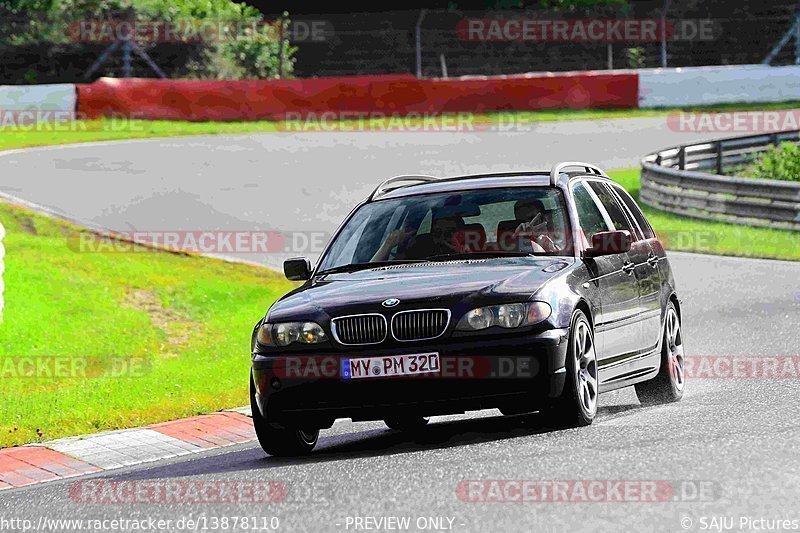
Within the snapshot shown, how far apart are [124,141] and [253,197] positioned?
821 centimetres

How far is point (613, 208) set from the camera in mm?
10273

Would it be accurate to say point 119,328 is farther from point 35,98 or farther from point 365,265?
point 35,98

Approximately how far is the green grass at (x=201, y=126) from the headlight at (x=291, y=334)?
22836 mm

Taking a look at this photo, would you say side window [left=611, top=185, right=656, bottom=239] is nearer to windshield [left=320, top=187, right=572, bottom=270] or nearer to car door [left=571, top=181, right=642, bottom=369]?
car door [left=571, top=181, right=642, bottom=369]

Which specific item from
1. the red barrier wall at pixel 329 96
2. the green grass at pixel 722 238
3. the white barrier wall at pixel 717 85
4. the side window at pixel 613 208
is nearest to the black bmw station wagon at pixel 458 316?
the side window at pixel 613 208

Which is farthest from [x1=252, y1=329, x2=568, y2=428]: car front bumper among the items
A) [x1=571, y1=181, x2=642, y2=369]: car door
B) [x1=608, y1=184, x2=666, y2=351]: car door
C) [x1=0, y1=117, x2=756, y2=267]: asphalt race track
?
[x1=0, y1=117, x2=756, y2=267]: asphalt race track

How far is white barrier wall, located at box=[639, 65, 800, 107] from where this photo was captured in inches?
1545

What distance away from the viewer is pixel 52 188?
24.1 m

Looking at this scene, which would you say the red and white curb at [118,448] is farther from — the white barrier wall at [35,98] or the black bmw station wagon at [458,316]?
the white barrier wall at [35,98]

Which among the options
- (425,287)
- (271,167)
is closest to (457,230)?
(425,287)

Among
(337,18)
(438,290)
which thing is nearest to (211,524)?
(438,290)

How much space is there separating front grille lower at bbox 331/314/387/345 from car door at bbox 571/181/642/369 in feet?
4.66

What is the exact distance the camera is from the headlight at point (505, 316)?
7996mm

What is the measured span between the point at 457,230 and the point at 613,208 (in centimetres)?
148
